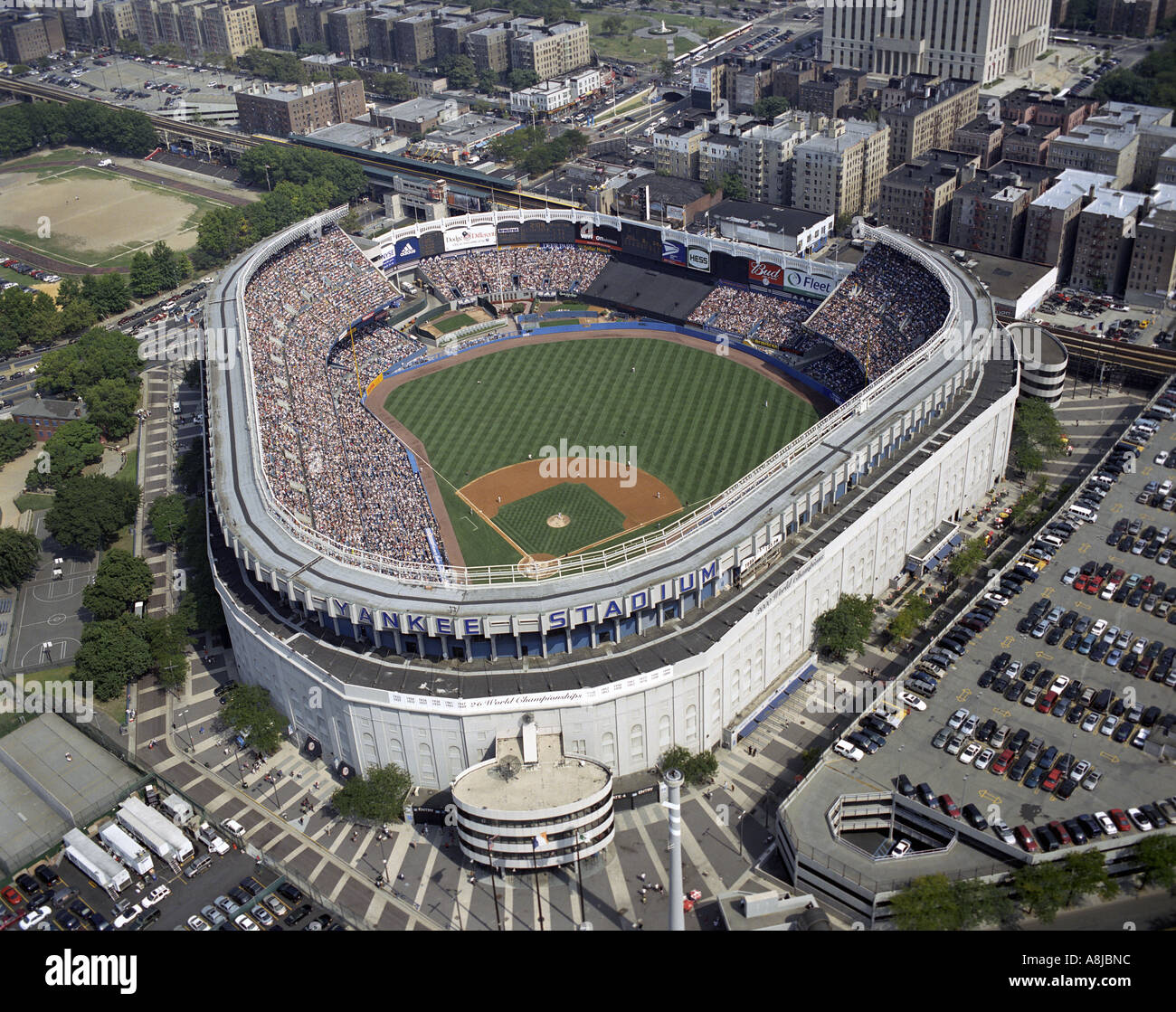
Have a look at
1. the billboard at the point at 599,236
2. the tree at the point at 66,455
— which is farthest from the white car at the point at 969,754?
the billboard at the point at 599,236

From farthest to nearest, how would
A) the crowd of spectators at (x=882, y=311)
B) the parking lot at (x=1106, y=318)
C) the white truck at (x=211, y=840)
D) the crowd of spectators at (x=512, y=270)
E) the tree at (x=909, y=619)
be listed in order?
1. the crowd of spectators at (x=512, y=270)
2. the parking lot at (x=1106, y=318)
3. the crowd of spectators at (x=882, y=311)
4. the tree at (x=909, y=619)
5. the white truck at (x=211, y=840)

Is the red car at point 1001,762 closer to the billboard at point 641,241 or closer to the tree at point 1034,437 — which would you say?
the tree at point 1034,437

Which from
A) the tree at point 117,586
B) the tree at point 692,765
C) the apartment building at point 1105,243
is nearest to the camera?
the tree at point 692,765

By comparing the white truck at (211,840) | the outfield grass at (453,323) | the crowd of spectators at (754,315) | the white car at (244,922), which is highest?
the crowd of spectators at (754,315)

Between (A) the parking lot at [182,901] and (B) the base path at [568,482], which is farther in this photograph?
(B) the base path at [568,482]

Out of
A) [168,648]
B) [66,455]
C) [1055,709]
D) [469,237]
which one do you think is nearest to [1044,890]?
[1055,709]

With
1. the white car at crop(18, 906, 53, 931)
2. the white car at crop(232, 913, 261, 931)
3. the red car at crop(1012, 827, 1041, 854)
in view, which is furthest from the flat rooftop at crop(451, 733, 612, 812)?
the white car at crop(18, 906, 53, 931)

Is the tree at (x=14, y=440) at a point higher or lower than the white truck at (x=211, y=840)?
higher
